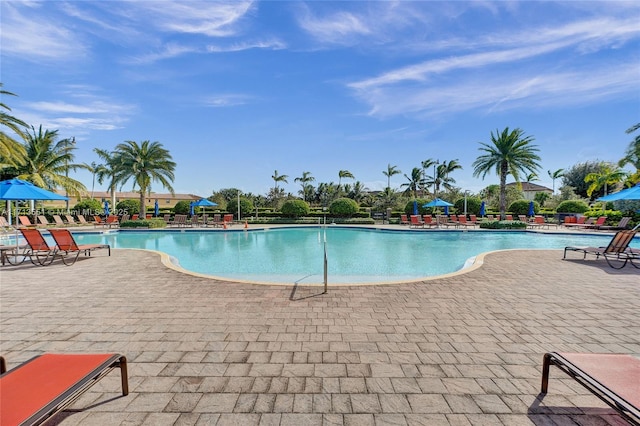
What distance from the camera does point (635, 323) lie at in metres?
4.03

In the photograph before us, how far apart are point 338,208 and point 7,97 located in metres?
21.7

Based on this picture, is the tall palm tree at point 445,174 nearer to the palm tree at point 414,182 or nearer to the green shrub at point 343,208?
the palm tree at point 414,182

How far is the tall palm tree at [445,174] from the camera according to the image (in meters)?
44.4

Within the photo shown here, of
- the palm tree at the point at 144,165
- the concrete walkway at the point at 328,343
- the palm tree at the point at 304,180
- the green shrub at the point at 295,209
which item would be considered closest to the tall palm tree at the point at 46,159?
the palm tree at the point at 144,165

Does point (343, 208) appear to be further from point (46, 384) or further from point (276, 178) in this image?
point (46, 384)

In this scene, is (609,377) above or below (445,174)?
below

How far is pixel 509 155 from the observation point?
2306cm

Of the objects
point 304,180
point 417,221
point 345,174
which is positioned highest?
point 345,174

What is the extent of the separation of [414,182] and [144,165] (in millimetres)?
35104

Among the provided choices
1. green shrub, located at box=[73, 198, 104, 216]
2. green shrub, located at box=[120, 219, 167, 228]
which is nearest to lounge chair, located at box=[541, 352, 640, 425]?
green shrub, located at box=[120, 219, 167, 228]

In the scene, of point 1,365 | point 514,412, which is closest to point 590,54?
point 514,412

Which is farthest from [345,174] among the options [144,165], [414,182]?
[144,165]

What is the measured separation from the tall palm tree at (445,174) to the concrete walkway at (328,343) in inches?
1600

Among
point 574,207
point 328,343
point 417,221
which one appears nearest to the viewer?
point 328,343
